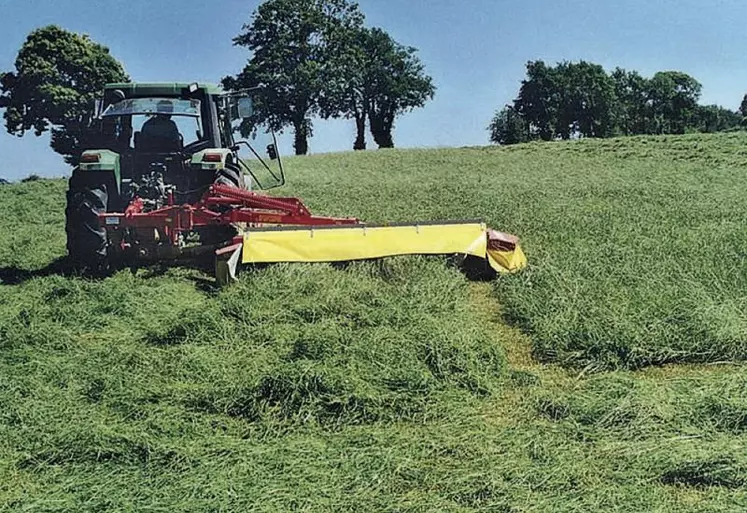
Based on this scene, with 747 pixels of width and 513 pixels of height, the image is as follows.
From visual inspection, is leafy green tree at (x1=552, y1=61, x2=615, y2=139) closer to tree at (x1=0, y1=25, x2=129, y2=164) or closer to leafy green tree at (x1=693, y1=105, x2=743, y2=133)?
leafy green tree at (x1=693, y1=105, x2=743, y2=133)

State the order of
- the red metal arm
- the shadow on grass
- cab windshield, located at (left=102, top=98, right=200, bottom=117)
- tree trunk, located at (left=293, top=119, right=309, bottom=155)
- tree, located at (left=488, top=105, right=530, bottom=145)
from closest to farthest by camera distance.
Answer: the red metal arm → the shadow on grass → cab windshield, located at (left=102, top=98, right=200, bottom=117) → tree trunk, located at (left=293, top=119, right=309, bottom=155) → tree, located at (left=488, top=105, right=530, bottom=145)

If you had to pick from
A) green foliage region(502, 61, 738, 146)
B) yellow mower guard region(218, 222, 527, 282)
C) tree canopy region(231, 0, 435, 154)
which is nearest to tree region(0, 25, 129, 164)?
tree canopy region(231, 0, 435, 154)

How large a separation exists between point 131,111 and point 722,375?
6580mm

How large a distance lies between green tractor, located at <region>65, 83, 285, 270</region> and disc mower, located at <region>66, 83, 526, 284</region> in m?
0.01

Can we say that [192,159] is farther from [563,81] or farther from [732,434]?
[563,81]

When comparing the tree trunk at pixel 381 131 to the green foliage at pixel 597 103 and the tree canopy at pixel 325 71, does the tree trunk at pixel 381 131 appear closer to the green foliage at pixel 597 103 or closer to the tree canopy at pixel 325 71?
the tree canopy at pixel 325 71

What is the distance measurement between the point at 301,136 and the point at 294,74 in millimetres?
3357

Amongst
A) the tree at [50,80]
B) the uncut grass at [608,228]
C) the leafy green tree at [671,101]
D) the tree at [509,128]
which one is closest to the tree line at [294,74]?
the tree at [50,80]

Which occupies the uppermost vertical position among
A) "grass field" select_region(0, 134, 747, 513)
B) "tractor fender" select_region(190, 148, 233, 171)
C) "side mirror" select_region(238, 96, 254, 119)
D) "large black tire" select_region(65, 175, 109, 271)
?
"side mirror" select_region(238, 96, 254, 119)

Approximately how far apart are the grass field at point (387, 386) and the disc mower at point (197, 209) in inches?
11.0

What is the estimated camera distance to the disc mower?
7160 millimetres

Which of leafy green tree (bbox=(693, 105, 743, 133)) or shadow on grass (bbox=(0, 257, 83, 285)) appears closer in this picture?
shadow on grass (bbox=(0, 257, 83, 285))

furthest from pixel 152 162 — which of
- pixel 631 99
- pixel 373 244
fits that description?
pixel 631 99

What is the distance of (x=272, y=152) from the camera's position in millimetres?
8812
